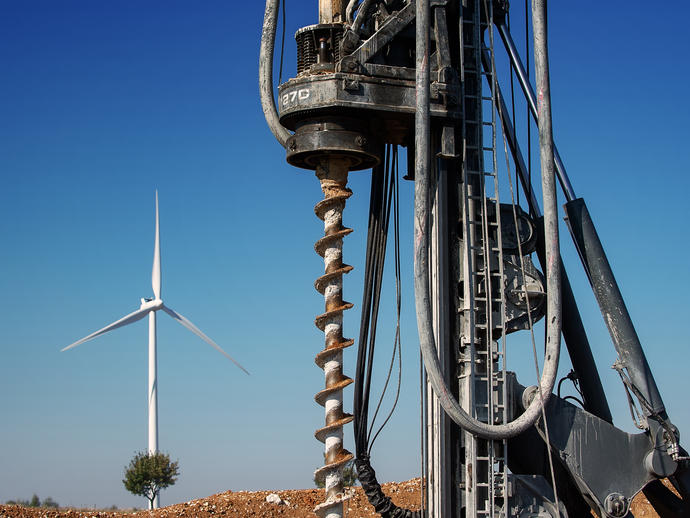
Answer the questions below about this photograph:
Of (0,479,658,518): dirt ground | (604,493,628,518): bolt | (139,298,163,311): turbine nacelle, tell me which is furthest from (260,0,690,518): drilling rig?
(139,298,163,311): turbine nacelle

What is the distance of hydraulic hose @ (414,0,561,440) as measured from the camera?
12.4 metres

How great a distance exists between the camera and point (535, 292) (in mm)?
14102

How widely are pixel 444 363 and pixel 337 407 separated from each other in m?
1.51

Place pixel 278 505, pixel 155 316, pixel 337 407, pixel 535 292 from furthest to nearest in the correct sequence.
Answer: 1. pixel 155 316
2. pixel 278 505
3. pixel 535 292
4. pixel 337 407

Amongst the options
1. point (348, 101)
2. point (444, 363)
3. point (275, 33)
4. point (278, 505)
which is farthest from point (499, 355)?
point (278, 505)

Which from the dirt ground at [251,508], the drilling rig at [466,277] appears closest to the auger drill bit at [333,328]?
the drilling rig at [466,277]

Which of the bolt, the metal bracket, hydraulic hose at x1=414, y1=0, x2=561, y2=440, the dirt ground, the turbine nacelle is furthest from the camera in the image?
the turbine nacelle

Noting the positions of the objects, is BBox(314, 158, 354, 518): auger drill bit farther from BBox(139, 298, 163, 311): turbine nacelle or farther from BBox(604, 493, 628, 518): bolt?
BBox(139, 298, 163, 311): turbine nacelle

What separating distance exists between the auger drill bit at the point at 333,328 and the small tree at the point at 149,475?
30.3 m

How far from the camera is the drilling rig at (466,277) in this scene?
13305 millimetres

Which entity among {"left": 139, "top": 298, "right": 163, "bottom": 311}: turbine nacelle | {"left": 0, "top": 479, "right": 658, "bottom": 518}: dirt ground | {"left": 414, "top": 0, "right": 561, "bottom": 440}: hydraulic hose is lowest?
{"left": 0, "top": 479, "right": 658, "bottom": 518}: dirt ground

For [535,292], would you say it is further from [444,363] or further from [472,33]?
[472,33]

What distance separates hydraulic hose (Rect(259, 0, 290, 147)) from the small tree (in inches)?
1195

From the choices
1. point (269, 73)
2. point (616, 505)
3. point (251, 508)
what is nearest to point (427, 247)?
point (269, 73)
